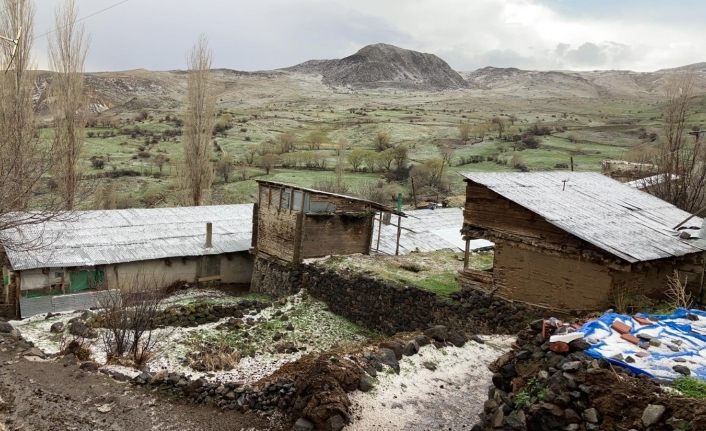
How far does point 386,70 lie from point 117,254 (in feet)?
481

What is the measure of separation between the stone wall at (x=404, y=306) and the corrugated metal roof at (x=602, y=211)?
2.39m

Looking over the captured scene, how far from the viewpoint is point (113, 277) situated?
726 inches

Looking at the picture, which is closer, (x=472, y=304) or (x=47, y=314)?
(x=472, y=304)

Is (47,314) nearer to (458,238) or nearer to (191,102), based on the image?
(458,238)

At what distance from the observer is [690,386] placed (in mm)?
5734

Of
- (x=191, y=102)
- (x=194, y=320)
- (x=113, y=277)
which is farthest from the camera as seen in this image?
(x=191, y=102)

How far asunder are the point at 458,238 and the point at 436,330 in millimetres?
13181

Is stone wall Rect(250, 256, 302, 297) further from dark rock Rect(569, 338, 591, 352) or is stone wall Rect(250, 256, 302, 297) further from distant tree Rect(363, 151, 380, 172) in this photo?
distant tree Rect(363, 151, 380, 172)

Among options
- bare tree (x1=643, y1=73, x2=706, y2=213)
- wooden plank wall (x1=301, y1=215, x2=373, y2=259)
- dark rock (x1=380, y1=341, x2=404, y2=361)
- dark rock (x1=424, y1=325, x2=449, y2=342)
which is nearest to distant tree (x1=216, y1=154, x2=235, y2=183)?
wooden plank wall (x1=301, y1=215, x2=373, y2=259)

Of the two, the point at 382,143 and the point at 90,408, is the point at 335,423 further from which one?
the point at 382,143

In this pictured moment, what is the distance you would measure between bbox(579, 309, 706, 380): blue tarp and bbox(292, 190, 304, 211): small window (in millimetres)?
12619

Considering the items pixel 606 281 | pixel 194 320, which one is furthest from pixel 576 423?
pixel 194 320

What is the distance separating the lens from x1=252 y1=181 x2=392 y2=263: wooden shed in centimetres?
1881

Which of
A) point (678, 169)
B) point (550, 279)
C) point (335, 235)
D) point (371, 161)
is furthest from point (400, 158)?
point (550, 279)
